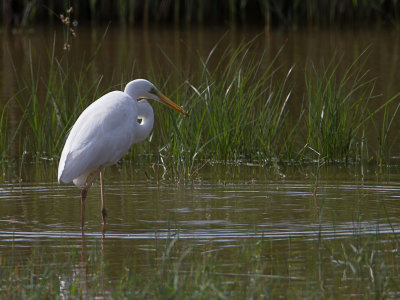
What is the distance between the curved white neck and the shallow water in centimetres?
53

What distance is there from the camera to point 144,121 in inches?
290

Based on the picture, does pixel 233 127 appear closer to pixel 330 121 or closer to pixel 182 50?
pixel 330 121

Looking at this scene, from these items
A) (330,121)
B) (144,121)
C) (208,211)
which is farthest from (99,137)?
(330,121)

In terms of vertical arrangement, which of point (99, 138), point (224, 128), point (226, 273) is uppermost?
point (99, 138)

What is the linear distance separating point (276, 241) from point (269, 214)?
2.72 ft

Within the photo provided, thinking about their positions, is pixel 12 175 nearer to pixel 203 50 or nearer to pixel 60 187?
pixel 60 187

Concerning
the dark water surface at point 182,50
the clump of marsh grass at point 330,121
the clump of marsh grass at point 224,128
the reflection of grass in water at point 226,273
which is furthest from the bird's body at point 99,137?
the dark water surface at point 182,50

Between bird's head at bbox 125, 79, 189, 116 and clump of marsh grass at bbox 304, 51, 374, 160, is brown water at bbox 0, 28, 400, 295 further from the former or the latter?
bird's head at bbox 125, 79, 189, 116

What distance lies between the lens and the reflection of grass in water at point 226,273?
15.3 feet

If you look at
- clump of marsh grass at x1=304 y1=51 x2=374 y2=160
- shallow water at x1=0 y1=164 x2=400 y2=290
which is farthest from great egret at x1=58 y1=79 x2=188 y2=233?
clump of marsh grass at x1=304 y1=51 x2=374 y2=160

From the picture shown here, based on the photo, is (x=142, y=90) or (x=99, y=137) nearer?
(x=99, y=137)

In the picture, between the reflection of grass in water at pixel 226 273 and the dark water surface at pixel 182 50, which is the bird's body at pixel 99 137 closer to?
the reflection of grass in water at pixel 226 273

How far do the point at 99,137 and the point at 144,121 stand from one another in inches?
27.6

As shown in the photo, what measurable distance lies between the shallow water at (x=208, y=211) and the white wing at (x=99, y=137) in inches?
16.7
